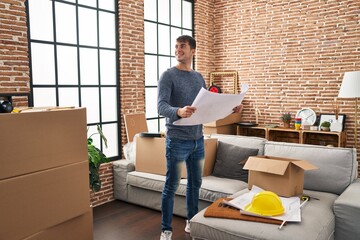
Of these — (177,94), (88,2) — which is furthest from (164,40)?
(177,94)

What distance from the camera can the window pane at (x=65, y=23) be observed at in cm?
375

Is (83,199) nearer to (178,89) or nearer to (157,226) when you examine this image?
(178,89)

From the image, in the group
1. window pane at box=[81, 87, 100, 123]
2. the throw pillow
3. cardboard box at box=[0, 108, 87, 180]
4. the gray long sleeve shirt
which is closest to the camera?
cardboard box at box=[0, 108, 87, 180]

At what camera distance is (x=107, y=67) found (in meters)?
4.35

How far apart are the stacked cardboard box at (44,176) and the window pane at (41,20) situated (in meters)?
2.02

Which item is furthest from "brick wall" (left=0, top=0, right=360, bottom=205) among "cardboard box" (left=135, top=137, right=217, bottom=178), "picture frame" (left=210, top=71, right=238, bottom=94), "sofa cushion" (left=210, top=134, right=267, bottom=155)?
"sofa cushion" (left=210, top=134, right=267, bottom=155)

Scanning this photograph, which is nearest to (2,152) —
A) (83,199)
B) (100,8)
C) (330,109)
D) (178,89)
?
(83,199)

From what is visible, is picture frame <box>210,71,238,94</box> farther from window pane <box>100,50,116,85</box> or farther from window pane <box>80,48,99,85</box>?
window pane <box>80,48,99,85</box>

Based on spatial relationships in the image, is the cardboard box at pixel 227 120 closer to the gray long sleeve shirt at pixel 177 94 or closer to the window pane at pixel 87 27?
the window pane at pixel 87 27

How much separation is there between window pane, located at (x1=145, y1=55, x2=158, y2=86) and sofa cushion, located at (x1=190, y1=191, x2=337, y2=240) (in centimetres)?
302

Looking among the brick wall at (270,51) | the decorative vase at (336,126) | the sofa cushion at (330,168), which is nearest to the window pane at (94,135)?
the brick wall at (270,51)

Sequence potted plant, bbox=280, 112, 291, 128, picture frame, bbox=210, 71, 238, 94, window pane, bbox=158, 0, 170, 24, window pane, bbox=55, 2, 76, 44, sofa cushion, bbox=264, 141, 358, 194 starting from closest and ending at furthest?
1. sofa cushion, bbox=264, 141, 358, 194
2. window pane, bbox=55, 2, 76, 44
3. window pane, bbox=158, 0, 170, 24
4. potted plant, bbox=280, 112, 291, 128
5. picture frame, bbox=210, 71, 238, 94

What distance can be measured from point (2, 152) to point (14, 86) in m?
1.87

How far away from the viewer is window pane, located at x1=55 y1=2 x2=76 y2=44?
12.3ft
